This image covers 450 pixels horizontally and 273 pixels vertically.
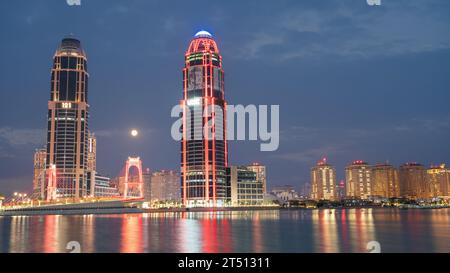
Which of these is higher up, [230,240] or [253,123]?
[253,123]

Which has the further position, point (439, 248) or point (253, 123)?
point (253, 123)

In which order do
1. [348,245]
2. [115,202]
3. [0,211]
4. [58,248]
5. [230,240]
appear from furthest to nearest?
[115,202] < [0,211] < [230,240] < [348,245] < [58,248]

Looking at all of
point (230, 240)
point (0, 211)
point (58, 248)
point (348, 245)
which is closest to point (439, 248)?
point (348, 245)
